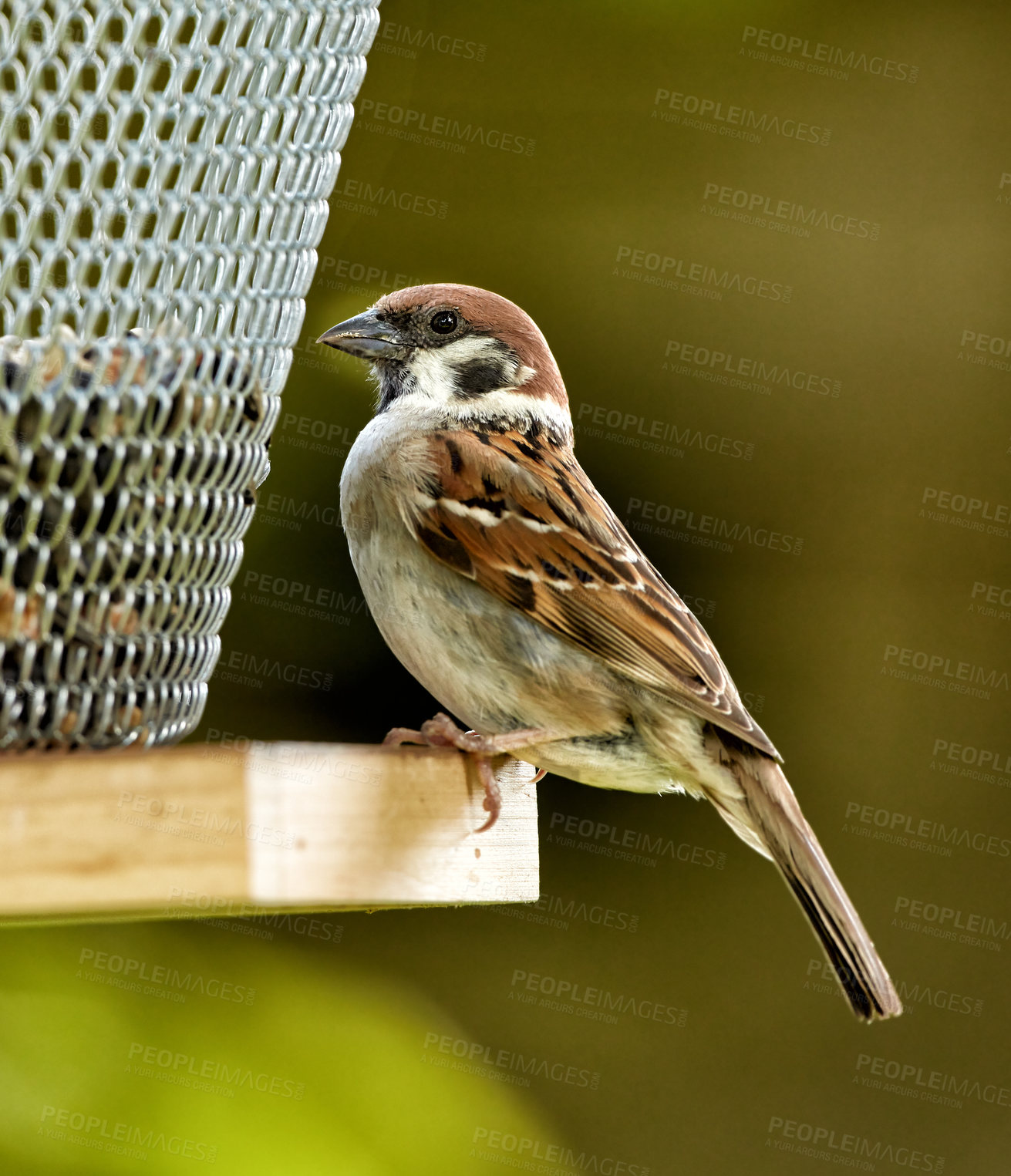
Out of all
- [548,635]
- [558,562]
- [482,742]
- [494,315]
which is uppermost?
[494,315]

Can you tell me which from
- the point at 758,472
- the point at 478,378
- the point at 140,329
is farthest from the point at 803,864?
the point at 758,472

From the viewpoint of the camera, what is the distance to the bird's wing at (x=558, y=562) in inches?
96.0

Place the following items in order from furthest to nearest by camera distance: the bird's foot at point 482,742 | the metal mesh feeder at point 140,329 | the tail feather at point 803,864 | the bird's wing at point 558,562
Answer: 1. the bird's wing at point 558,562
2. the tail feather at point 803,864
3. the bird's foot at point 482,742
4. the metal mesh feeder at point 140,329

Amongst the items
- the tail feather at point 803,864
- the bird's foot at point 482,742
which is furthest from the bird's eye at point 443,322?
the tail feather at point 803,864

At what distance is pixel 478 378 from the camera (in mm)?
2812

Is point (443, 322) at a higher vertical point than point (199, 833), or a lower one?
higher

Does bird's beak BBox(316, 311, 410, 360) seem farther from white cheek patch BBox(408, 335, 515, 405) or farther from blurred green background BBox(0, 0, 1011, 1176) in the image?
blurred green background BBox(0, 0, 1011, 1176)

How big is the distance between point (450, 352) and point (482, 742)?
0.90 metres

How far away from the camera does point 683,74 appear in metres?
4.16

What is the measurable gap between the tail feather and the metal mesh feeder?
3.23ft

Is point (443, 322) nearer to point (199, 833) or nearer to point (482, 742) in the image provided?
point (482, 742)

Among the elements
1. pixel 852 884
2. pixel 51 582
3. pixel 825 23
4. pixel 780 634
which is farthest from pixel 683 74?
pixel 51 582

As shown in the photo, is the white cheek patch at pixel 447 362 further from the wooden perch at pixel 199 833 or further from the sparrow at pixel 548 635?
the wooden perch at pixel 199 833

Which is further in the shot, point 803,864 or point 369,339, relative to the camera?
point 369,339
